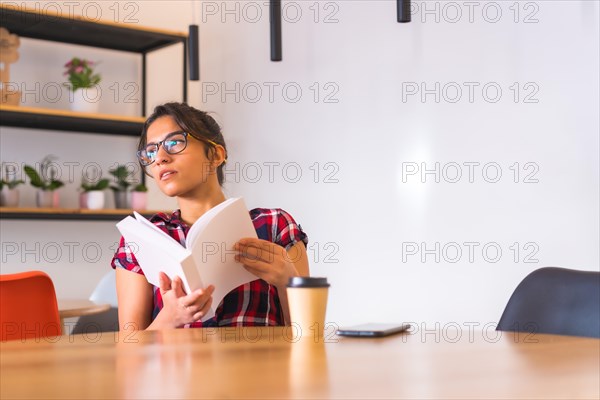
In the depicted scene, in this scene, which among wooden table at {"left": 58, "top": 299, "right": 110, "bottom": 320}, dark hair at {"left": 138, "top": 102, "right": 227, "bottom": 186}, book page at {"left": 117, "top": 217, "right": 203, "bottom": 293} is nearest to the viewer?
book page at {"left": 117, "top": 217, "right": 203, "bottom": 293}

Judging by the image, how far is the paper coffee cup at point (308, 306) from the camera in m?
1.41

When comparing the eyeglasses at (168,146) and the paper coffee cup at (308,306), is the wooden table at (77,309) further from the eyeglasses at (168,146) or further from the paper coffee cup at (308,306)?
the paper coffee cup at (308,306)

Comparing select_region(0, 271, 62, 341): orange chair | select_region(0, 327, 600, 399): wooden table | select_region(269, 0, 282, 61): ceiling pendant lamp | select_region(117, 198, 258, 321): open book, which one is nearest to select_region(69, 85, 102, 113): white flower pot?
select_region(0, 271, 62, 341): orange chair

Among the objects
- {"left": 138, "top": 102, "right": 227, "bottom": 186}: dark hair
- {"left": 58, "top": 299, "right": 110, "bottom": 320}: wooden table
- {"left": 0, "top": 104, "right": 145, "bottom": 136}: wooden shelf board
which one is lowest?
{"left": 58, "top": 299, "right": 110, "bottom": 320}: wooden table

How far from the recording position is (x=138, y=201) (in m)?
4.21

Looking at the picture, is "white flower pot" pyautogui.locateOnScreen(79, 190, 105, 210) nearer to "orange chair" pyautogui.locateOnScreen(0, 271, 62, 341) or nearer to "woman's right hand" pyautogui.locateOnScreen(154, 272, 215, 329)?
"orange chair" pyautogui.locateOnScreen(0, 271, 62, 341)

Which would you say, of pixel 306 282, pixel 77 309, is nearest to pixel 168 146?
pixel 306 282

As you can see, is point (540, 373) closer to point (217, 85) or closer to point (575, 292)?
point (575, 292)

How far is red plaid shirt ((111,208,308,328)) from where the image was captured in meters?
1.83

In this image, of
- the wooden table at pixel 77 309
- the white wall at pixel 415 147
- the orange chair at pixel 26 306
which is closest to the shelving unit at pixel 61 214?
the white wall at pixel 415 147

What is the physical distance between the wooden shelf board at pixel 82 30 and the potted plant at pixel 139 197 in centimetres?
80

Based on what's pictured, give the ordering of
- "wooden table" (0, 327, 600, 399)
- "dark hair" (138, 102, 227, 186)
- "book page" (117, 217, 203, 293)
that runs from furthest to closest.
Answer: "dark hair" (138, 102, 227, 186) → "book page" (117, 217, 203, 293) → "wooden table" (0, 327, 600, 399)

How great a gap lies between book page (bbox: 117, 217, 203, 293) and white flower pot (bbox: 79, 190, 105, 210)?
8.13 ft

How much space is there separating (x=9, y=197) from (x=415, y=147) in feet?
6.43
